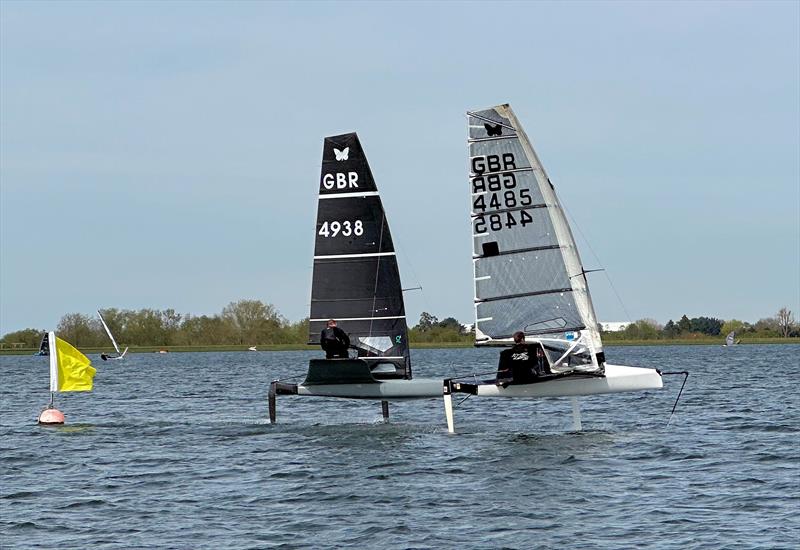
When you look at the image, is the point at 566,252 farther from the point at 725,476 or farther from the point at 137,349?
the point at 137,349

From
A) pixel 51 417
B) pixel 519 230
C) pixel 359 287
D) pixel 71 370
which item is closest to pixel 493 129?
pixel 519 230

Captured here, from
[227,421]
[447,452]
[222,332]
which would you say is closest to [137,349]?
[222,332]

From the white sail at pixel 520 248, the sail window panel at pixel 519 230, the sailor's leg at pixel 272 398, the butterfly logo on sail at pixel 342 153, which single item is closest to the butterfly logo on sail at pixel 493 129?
the white sail at pixel 520 248

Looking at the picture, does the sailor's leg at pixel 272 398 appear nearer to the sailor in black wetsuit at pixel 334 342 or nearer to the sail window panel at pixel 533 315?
the sailor in black wetsuit at pixel 334 342

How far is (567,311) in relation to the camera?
27.1 meters

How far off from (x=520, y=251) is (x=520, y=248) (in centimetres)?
7

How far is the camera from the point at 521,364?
83.8ft

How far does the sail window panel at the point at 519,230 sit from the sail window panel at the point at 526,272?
0.69ft

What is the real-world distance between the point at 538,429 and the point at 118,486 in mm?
11056

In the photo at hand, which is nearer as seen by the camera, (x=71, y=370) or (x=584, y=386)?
(x=584, y=386)

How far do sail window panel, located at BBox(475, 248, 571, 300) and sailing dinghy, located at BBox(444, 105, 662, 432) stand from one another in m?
0.02

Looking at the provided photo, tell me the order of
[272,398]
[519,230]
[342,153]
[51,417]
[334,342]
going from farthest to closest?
[51,417], [342,153], [272,398], [334,342], [519,230]

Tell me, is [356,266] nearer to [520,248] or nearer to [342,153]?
[342,153]

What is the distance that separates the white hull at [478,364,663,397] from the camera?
25.6 meters
